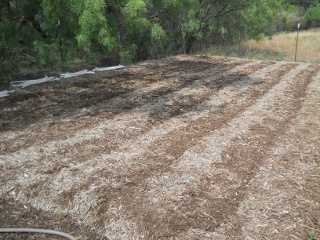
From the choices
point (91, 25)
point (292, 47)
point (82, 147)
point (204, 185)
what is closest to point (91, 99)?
point (91, 25)

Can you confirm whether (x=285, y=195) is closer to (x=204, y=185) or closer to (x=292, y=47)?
(x=204, y=185)

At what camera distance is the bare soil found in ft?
7.64

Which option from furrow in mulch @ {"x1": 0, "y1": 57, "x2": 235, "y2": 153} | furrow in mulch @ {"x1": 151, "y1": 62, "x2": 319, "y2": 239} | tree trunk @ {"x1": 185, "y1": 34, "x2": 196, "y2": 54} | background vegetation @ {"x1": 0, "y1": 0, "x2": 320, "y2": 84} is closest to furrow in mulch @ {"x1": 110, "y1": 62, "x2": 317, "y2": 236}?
furrow in mulch @ {"x1": 151, "y1": 62, "x2": 319, "y2": 239}

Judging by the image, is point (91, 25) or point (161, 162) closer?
point (161, 162)

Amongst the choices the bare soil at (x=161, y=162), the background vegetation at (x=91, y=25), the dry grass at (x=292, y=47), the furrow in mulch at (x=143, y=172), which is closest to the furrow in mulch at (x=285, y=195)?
the bare soil at (x=161, y=162)

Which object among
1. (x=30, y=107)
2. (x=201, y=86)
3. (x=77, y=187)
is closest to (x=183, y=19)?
(x=201, y=86)

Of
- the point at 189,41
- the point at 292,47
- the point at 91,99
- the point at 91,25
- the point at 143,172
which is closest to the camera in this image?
the point at 143,172

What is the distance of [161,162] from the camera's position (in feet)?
10.2

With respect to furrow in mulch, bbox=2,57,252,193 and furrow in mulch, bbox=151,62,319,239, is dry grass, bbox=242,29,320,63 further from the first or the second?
furrow in mulch, bbox=2,57,252,193

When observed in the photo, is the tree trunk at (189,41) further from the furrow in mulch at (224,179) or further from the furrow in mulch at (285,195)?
the furrow in mulch at (285,195)

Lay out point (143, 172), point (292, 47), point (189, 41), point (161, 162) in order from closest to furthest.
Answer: point (143, 172), point (161, 162), point (189, 41), point (292, 47)

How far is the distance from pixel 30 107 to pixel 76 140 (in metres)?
1.60

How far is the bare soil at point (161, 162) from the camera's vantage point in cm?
233

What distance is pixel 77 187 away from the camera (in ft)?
8.80
